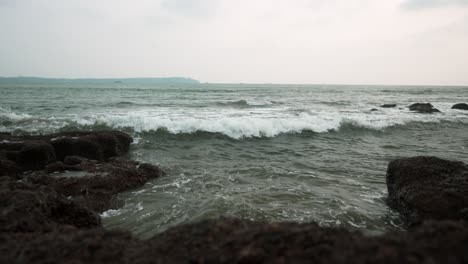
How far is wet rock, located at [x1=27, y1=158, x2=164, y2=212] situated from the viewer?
226 inches

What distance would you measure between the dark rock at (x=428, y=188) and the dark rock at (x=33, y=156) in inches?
352

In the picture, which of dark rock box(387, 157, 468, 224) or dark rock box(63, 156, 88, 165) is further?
dark rock box(63, 156, 88, 165)

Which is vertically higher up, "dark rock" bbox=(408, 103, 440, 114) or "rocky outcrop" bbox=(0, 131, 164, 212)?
"dark rock" bbox=(408, 103, 440, 114)

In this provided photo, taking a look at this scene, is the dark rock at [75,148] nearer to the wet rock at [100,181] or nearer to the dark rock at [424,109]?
the wet rock at [100,181]

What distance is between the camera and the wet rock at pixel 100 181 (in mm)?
5749

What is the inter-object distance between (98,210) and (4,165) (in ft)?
12.1

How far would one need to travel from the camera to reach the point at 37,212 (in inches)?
126

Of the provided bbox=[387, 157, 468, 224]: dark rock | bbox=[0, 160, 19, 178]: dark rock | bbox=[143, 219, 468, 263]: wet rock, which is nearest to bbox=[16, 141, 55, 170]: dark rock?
bbox=[0, 160, 19, 178]: dark rock

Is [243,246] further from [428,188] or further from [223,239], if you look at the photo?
[428,188]

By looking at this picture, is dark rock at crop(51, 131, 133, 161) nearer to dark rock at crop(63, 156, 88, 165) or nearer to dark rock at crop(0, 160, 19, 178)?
dark rock at crop(63, 156, 88, 165)

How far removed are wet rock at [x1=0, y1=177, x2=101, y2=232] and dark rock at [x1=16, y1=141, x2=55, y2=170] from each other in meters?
4.35

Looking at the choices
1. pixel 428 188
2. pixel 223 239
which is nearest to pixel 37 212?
pixel 223 239

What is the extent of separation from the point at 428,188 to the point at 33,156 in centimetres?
955

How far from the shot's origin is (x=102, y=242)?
7.87ft
